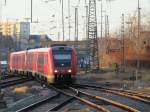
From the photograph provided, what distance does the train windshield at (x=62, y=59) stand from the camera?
3753 cm

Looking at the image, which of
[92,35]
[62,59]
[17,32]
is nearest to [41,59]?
[62,59]

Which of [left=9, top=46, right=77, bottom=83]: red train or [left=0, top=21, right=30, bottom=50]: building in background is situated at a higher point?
[left=0, top=21, right=30, bottom=50]: building in background

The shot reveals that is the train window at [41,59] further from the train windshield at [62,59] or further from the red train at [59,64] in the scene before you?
the train windshield at [62,59]

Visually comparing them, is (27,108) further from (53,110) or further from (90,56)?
(90,56)

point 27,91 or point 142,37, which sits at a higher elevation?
point 142,37

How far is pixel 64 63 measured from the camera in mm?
37562

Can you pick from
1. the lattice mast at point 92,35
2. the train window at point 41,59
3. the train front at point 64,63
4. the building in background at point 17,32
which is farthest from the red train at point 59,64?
the building in background at point 17,32

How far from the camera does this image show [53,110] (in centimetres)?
2044

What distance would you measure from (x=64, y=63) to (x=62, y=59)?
0.33 metres

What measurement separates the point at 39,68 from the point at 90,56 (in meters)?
27.9

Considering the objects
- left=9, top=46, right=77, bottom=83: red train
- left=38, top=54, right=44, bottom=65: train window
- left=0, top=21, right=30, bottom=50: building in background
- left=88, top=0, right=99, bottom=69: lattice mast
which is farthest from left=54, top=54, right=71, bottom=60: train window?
left=0, top=21, right=30, bottom=50: building in background

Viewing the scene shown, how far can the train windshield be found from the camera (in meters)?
37.5

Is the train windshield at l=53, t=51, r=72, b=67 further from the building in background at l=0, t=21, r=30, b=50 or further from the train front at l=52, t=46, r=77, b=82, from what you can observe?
the building in background at l=0, t=21, r=30, b=50

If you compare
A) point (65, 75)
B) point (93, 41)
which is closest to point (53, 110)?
point (65, 75)
